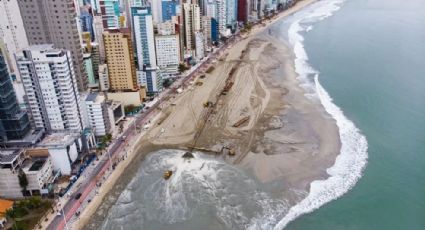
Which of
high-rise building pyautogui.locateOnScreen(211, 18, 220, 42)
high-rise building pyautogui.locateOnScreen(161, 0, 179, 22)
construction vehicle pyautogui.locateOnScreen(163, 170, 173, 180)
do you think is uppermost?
high-rise building pyautogui.locateOnScreen(161, 0, 179, 22)

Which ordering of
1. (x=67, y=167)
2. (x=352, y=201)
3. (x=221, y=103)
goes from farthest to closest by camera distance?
(x=221, y=103) → (x=67, y=167) → (x=352, y=201)

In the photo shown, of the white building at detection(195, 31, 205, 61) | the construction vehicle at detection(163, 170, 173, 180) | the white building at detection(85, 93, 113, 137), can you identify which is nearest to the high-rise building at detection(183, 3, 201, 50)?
the white building at detection(195, 31, 205, 61)

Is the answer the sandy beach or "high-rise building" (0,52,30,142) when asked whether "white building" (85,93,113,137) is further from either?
"high-rise building" (0,52,30,142)

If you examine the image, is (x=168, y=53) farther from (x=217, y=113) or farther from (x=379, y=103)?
(x=379, y=103)

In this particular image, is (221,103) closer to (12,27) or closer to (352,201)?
(352,201)

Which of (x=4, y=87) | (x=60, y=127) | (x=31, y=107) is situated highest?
(x=4, y=87)

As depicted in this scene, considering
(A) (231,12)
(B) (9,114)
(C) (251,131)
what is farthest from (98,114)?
(A) (231,12)

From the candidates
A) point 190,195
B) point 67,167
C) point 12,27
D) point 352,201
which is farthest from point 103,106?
point 352,201
